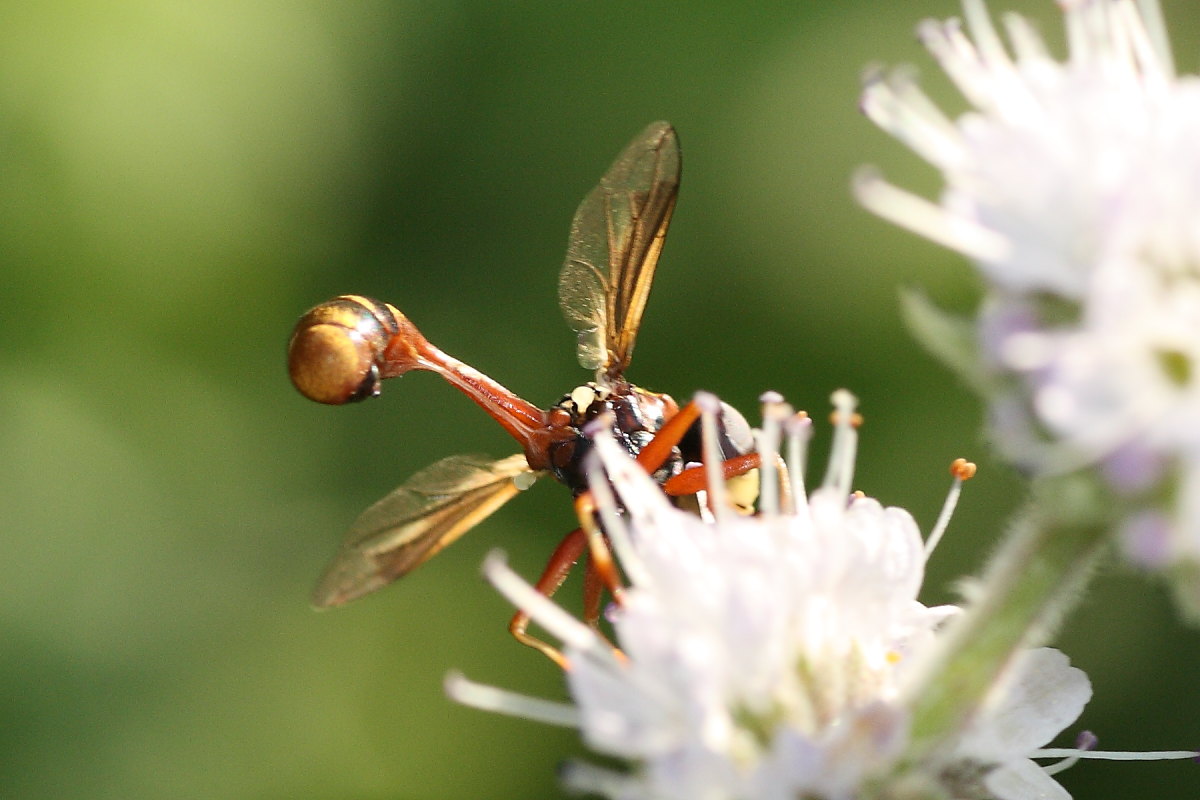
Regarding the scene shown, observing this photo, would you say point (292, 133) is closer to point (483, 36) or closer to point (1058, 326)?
point (483, 36)

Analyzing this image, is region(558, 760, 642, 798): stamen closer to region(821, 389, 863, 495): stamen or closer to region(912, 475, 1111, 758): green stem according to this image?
region(912, 475, 1111, 758): green stem

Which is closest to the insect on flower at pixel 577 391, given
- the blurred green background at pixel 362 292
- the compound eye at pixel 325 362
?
the compound eye at pixel 325 362

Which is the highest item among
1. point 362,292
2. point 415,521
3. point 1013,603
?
point 362,292

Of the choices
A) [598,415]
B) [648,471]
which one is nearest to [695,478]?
[648,471]

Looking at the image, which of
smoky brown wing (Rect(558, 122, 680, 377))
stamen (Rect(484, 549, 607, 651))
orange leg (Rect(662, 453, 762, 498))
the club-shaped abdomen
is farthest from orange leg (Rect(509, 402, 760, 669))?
stamen (Rect(484, 549, 607, 651))

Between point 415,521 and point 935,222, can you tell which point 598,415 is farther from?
point 935,222

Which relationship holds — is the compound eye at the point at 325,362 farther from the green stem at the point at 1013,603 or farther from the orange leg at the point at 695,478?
the green stem at the point at 1013,603
